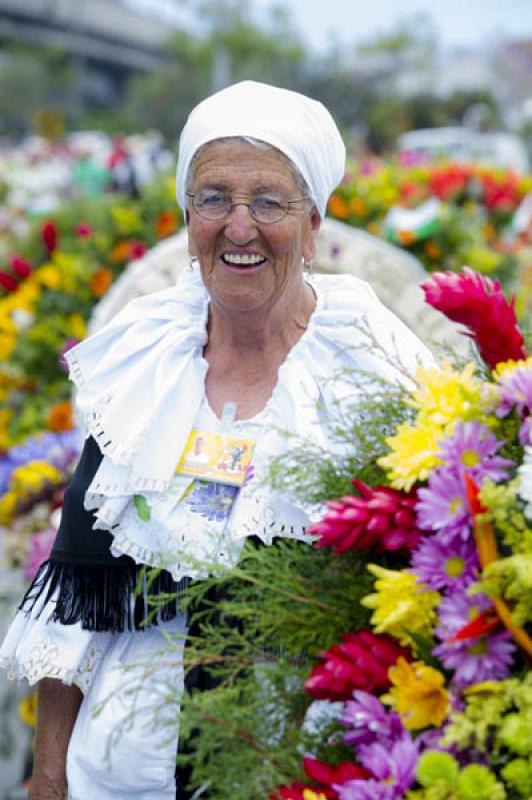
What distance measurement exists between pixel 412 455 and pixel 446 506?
86 mm

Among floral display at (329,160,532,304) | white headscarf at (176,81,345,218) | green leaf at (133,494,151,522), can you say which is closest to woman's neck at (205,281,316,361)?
white headscarf at (176,81,345,218)

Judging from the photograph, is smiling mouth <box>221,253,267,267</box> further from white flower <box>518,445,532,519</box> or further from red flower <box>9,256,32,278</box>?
red flower <box>9,256,32,278</box>

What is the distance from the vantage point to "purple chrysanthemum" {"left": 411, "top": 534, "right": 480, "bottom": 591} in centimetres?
124

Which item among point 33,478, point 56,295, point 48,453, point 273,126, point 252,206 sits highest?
point 56,295

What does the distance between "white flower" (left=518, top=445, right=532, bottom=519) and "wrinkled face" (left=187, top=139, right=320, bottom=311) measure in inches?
33.4

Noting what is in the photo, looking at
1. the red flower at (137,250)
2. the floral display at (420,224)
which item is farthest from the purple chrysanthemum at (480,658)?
the red flower at (137,250)

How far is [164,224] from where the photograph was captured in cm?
560

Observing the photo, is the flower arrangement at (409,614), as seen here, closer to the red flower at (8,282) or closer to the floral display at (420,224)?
the floral display at (420,224)

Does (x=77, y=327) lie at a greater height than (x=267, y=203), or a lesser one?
greater

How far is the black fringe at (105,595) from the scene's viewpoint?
1969 millimetres

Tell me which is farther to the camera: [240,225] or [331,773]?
[240,225]

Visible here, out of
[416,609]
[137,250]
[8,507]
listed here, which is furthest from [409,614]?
[137,250]

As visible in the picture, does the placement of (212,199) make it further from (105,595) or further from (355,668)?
(355,668)

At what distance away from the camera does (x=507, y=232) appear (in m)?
8.18
